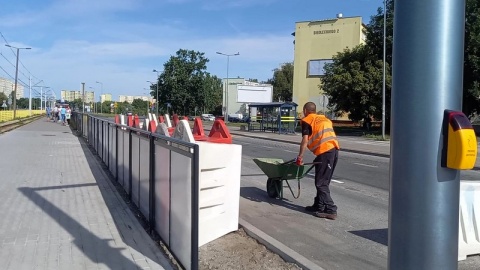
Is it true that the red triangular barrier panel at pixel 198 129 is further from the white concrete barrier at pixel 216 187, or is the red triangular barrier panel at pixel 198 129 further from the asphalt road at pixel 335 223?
the asphalt road at pixel 335 223

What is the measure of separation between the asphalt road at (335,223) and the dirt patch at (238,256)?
0.48 metres

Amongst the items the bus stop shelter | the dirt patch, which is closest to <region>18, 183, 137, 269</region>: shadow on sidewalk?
the dirt patch

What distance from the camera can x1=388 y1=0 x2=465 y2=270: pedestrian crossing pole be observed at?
6.32 feet

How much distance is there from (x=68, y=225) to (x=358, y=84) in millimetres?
33059

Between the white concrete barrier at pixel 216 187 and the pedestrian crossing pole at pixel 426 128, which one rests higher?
the pedestrian crossing pole at pixel 426 128

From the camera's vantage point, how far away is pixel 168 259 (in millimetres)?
4898

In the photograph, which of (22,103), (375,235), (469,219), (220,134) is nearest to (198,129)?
(220,134)

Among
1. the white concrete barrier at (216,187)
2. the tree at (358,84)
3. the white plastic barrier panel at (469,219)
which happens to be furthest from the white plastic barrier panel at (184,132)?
the tree at (358,84)

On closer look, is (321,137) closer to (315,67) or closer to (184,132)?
(184,132)

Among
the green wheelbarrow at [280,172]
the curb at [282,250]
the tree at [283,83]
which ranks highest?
the tree at [283,83]

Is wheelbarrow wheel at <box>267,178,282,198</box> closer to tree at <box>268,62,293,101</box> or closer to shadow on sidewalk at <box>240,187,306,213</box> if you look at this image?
shadow on sidewalk at <box>240,187,306,213</box>

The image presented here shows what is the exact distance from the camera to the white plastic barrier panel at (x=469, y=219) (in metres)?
A: 5.30

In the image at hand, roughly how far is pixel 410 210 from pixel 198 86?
71.6 metres

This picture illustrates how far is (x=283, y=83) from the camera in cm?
9869
